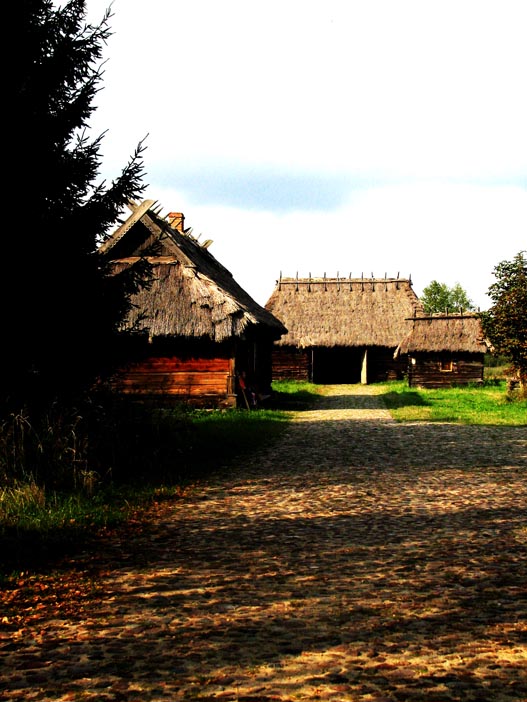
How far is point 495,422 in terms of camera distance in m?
19.6

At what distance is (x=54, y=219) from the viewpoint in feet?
34.6

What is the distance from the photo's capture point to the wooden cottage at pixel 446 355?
38375mm

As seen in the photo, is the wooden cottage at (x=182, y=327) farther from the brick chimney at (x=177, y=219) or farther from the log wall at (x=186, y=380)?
the brick chimney at (x=177, y=219)

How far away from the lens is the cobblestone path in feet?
12.9

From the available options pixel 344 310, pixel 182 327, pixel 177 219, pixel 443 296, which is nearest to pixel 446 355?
pixel 344 310

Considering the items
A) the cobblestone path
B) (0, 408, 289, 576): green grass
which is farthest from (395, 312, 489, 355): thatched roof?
the cobblestone path

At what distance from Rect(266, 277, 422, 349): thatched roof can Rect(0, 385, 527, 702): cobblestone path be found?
32.6 m

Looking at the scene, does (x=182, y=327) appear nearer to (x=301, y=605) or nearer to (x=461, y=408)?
(x=461, y=408)

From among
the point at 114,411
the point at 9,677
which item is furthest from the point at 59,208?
the point at 9,677

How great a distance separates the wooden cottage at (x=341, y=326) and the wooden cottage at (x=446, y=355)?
349 cm

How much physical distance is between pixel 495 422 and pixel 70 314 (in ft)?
41.0

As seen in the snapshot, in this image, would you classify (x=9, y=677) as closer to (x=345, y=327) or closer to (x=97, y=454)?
(x=97, y=454)

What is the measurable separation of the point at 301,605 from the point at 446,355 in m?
35.0

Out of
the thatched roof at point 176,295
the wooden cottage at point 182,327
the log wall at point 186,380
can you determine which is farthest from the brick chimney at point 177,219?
the log wall at point 186,380
